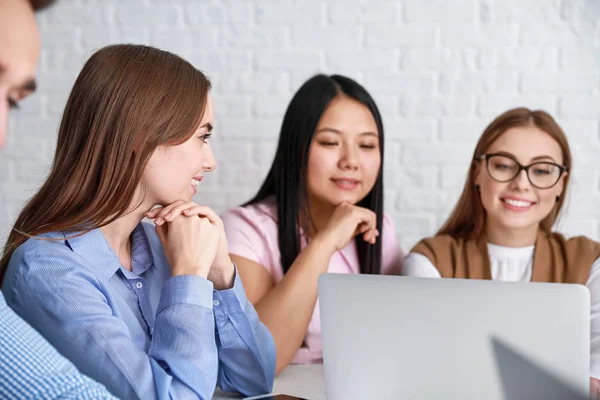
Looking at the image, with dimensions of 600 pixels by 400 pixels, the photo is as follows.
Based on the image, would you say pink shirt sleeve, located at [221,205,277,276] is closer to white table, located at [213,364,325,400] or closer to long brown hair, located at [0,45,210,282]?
white table, located at [213,364,325,400]

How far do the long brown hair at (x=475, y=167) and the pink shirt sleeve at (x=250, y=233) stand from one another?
0.60m

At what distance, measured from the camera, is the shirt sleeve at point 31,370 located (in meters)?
0.71

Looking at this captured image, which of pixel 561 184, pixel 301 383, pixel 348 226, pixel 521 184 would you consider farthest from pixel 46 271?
pixel 561 184

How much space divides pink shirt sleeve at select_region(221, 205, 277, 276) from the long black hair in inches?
1.7

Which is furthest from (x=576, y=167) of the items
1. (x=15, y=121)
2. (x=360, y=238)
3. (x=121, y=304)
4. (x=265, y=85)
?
(x=15, y=121)

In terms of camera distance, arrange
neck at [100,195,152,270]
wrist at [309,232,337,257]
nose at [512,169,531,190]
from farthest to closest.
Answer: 1. nose at [512,169,531,190]
2. wrist at [309,232,337,257]
3. neck at [100,195,152,270]

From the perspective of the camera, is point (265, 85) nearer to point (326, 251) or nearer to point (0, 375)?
point (326, 251)

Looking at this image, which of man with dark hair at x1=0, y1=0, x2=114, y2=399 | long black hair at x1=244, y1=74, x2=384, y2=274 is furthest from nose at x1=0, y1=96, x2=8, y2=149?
long black hair at x1=244, y1=74, x2=384, y2=274

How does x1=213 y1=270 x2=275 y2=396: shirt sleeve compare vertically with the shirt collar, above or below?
below

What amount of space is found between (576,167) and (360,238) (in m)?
1.03

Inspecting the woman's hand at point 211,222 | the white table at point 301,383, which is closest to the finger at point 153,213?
the woman's hand at point 211,222

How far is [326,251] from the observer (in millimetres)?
1929

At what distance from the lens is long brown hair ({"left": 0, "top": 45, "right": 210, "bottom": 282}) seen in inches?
52.4

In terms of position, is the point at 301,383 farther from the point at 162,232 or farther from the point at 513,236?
the point at 513,236
